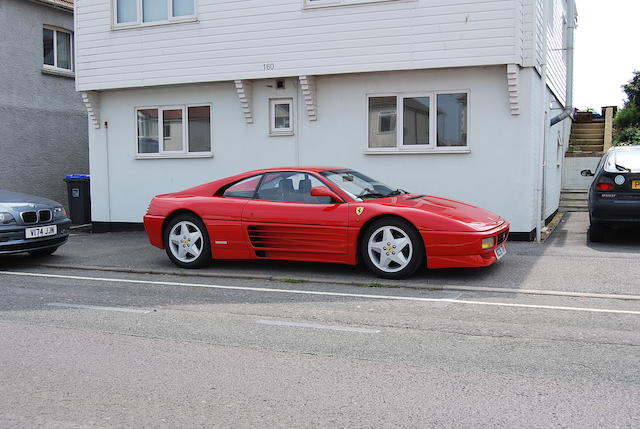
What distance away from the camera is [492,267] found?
930cm

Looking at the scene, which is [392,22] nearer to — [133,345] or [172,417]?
[133,345]

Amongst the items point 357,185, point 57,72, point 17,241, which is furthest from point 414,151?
point 57,72

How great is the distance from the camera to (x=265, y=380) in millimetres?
4816

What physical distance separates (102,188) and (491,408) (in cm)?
1280

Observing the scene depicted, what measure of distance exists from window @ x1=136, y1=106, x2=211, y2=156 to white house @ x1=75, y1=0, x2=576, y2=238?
2 centimetres

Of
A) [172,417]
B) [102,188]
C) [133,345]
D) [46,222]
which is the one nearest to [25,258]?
[46,222]

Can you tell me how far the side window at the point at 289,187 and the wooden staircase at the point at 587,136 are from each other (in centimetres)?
1362

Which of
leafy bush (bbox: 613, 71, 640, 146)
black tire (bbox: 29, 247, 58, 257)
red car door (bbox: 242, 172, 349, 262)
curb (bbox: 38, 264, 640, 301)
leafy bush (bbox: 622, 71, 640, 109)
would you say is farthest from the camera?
leafy bush (bbox: 622, 71, 640, 109)

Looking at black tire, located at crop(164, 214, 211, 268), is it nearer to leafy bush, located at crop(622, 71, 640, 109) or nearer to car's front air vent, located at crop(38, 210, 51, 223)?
car's front air vent, located at crop(38, 210, 51, 223)

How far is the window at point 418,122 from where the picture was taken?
485 inches

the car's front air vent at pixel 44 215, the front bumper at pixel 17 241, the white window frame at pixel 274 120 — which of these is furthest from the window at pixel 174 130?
the front bumper at pixel 17 241

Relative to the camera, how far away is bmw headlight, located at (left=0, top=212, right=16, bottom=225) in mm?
10086

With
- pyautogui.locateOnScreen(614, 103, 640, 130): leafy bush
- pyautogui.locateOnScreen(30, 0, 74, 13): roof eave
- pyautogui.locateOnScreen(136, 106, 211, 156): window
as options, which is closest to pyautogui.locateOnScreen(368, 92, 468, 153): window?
pyautogui.locateOnScreen(136, 106, 211, 156): window

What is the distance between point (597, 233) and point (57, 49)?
48.5ft
